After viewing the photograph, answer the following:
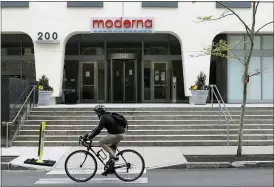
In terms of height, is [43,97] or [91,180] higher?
[43,97]

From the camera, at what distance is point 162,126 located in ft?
50.3

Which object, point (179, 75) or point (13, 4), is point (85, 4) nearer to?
point (13, 4)

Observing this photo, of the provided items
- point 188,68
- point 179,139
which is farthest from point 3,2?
point 179,139

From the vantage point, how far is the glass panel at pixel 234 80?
22281 millimetres

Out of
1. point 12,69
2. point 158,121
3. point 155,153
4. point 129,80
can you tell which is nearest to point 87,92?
point 129,80

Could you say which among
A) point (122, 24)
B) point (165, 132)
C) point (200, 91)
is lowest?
point (165, 132)

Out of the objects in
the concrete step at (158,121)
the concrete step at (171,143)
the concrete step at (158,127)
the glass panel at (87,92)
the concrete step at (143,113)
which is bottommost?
the concrete step at (171,143)

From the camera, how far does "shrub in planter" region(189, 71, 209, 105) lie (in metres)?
19.3

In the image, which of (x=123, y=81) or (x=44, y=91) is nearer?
(x=44, y=91)

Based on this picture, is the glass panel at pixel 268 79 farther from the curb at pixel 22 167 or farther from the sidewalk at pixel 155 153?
the curb at pixel 22 167

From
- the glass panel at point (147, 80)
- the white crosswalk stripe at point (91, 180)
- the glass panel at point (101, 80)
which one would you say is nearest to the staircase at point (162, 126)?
the white crosswalk stripe at point (91, 180)

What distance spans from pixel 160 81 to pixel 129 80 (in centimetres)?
183

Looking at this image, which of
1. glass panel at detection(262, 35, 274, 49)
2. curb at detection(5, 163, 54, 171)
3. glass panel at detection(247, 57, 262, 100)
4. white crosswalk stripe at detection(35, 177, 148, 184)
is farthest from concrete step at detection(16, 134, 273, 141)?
glass panel at detection(262, 35, 274, 49)

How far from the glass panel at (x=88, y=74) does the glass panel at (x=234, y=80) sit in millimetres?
7744
